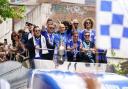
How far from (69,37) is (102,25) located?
2555mm

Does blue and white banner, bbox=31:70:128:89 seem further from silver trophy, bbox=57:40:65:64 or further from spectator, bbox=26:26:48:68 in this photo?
spectator, bbox=26:26:48:68

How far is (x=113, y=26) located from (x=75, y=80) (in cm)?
181

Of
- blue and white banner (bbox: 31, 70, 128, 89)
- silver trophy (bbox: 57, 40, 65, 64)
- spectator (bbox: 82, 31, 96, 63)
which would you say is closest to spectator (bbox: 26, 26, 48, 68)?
silver trophy (bbox: 57, 40, 65, 64)

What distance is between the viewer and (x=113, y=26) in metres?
7.89

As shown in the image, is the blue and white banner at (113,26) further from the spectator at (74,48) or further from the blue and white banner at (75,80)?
the spectator at (74,48)

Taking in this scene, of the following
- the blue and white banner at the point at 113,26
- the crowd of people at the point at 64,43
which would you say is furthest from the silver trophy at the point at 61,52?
the blue and white banner at the point at 113,26

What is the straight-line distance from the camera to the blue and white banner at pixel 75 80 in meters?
6.21

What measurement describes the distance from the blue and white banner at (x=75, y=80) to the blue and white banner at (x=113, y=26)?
117 cm

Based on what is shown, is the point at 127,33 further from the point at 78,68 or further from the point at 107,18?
the point at 78,68

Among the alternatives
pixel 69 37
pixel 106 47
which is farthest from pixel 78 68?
pixel 69 37

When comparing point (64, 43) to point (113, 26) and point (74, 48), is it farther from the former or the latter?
point (113, 26)

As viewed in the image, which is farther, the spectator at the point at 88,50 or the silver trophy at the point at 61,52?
the spectator at the point at 88,50

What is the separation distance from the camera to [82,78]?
6.43 m

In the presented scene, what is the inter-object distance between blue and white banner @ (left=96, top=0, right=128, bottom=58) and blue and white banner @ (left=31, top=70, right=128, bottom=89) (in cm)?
117
